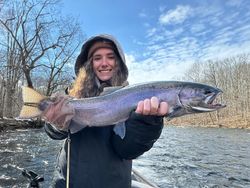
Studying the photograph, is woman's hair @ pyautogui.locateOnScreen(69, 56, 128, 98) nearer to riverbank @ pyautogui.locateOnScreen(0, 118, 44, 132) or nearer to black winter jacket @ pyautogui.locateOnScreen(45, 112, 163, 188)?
black winter jacket @ pyautogui.locateOnScreen(45, 112, 163, 188)

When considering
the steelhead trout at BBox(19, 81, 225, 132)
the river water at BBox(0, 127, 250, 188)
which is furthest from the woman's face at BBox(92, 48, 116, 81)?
the river water at BBox(0, 127, 250, 188)

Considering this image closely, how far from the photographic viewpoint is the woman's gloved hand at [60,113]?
2615 mm

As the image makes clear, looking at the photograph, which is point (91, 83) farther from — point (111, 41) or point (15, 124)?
point (15, 124)

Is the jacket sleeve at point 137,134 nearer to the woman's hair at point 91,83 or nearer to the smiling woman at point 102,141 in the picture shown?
the smiling woman at point 102,141

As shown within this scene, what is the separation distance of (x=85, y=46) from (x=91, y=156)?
46.3 inches

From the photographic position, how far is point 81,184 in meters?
2.50

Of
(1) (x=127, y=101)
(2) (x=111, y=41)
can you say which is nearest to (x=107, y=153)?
(1) (x=127, y=101)

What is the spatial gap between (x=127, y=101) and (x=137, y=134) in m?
0.28

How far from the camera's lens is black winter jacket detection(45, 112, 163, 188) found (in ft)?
8.18

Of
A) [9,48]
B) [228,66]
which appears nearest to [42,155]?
[9,48]

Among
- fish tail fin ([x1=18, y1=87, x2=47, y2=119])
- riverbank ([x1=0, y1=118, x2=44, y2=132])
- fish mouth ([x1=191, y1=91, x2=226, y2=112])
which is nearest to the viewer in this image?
fish mouth ([x1=191, y1=91, x2=226, y2=112])

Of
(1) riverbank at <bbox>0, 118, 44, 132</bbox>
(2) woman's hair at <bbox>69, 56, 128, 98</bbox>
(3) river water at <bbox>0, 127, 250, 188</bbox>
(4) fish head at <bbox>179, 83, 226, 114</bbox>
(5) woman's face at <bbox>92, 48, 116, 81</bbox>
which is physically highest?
(5) woman's face at <bbox>92, 48, 116, 81</bbox>

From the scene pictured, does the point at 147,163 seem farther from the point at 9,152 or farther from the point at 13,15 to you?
the point at 13,15

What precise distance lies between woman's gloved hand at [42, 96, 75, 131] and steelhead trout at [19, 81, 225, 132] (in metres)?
0.04
